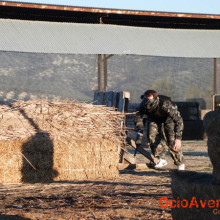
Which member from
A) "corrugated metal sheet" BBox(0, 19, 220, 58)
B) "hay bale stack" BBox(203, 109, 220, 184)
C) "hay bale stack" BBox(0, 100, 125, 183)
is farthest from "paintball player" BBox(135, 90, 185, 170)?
"corrugated metal sheet" BBox(0, 19, 220, 58)

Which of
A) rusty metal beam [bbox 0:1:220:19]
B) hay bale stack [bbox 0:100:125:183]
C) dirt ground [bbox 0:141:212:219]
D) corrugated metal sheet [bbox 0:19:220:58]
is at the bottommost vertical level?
dirt ground [bbox 0:141:212:219]

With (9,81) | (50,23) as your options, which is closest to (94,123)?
(50,23)

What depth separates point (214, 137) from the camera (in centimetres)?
487

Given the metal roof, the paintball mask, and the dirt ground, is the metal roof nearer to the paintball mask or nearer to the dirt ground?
the paintball mask

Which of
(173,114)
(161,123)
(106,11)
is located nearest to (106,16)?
(106,11)

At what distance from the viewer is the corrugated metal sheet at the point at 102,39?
62.7ft

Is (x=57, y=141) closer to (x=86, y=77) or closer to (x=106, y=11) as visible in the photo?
(x=106, y=11)

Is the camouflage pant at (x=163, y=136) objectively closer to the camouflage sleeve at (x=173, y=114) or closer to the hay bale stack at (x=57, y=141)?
the camouflage sleeve at (x=173, y=114)

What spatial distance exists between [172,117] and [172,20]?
44.7 ft

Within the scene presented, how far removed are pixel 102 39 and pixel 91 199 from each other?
13.4 m

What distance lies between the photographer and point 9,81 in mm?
50531

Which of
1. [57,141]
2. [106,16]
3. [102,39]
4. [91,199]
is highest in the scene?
[106,16]

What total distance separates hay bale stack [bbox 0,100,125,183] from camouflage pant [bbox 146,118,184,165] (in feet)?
2.67

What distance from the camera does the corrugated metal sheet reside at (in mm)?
19125
